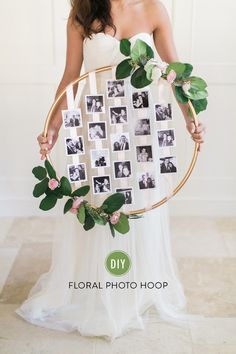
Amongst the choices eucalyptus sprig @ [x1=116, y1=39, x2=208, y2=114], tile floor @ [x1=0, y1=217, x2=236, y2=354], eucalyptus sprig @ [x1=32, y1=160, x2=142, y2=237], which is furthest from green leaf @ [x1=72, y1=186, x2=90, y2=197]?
tile floor @ [x1=0, y1=217, x2=236, y2=354]

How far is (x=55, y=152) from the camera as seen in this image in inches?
110

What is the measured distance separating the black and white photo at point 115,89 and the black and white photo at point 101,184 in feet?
0.90

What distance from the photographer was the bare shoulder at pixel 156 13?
1.67 metres

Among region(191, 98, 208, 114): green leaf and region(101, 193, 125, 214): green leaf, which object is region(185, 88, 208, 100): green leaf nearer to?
region(191, 98, 208, 114): green leaf

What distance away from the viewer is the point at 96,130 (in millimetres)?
1618

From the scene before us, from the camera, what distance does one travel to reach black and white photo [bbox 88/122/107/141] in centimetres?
162

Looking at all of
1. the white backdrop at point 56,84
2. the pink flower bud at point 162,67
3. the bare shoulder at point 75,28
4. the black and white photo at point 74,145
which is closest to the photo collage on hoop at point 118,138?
the black and white photo at point 74,145

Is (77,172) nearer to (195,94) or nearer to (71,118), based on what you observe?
(71,118)

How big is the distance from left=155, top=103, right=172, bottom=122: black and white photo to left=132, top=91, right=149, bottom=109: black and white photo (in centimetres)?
4

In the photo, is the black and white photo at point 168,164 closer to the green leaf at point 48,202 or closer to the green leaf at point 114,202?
the green leaf at point 114,202
